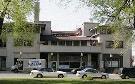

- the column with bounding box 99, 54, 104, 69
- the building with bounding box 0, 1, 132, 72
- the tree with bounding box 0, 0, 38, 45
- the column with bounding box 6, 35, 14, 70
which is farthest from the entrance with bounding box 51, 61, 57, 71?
the tree with bounding box 0, 0, 38, 45

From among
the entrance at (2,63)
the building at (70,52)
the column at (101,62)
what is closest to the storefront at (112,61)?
the building at (70,52)

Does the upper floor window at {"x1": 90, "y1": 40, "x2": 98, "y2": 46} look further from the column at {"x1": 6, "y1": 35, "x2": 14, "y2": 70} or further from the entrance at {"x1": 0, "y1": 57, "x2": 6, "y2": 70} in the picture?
the entrance at {"x1": 0, "y1": 57, "x2": 6, "y2": 70}

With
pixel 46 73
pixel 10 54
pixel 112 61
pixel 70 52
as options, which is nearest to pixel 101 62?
pixel 112 61

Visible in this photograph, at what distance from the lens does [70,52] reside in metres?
77.9

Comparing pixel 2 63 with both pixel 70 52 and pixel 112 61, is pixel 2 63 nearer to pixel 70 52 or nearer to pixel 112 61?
pixel 70 52

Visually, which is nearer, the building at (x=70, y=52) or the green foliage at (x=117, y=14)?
the green foliage at (x=117, y=14)

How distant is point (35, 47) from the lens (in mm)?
76375

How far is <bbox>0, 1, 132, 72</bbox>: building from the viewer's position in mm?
75312

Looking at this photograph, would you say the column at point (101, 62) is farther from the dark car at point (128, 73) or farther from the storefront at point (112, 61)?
the dark car at point (128, 73)

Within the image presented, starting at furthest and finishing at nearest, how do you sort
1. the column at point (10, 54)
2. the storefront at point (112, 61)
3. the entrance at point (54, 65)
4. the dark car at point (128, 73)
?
the storefront at point (112, 61) → the entrance at point (54, 65) → the column at point (10, 54) → the dark car at point (128, 73)

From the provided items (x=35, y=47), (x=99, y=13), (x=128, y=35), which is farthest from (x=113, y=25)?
(x=35, y=47)

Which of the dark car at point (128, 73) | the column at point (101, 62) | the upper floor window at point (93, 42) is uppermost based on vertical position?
the upper floor window at point (93, 42)

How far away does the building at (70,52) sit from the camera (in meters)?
75.3

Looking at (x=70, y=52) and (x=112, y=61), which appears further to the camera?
(x=112, y=61)
